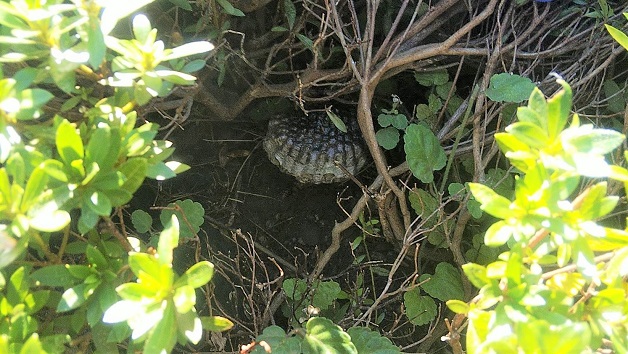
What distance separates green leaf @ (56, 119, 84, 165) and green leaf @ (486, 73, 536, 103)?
0.83m

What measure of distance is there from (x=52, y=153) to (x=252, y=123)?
0.85 m

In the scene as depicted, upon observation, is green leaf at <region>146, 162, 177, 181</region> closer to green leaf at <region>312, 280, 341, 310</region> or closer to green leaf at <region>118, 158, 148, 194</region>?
green leaf at <region>118, 158, 148, 194</region>

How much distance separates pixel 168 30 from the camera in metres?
1.27

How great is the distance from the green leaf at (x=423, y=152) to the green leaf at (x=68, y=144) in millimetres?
781

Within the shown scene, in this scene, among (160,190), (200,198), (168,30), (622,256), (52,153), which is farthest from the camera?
(200,198)

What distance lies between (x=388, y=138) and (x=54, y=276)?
856mm

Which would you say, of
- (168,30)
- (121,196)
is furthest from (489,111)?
(121,196)

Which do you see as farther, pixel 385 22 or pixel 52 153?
pixel 385 22

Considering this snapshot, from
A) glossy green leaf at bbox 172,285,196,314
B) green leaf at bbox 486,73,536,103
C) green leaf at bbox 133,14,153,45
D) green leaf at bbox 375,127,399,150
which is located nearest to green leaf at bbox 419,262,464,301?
green leaf at bbox 375,127,399,150

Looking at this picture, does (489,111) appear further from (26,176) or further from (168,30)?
(26,176)

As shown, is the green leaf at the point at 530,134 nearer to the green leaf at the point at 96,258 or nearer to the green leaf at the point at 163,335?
the green leaf at the point at 163,335

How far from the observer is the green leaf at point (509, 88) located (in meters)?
1.14

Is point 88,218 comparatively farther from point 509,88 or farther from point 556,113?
point 509,88

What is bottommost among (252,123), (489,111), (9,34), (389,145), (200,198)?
(200,198)
